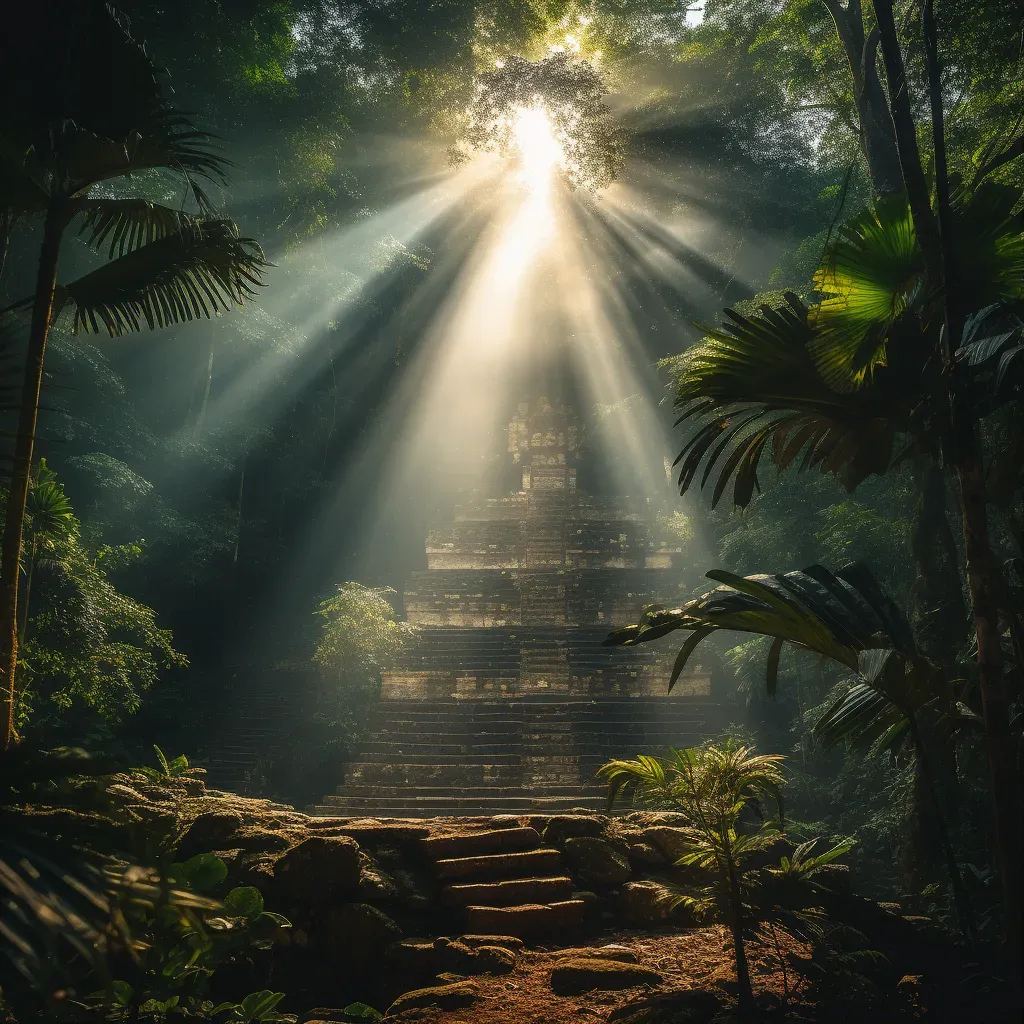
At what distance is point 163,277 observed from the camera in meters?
3.67

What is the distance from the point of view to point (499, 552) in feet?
55.9

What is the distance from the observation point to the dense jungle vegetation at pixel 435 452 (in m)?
2.50

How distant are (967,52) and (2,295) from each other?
10238mm

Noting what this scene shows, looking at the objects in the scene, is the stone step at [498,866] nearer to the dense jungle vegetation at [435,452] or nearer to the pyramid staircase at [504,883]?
the pyramid staircase at [504,883]

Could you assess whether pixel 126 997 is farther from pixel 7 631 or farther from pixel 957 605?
pixel 957 605

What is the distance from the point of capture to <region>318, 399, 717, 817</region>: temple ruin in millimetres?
9188

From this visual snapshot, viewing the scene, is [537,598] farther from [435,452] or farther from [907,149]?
[907,149]

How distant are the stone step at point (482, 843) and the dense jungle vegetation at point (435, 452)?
93cm

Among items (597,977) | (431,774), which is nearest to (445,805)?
(431,774)

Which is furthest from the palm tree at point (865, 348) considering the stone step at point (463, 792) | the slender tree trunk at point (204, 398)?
the slender tree trunk at point (204, 398)

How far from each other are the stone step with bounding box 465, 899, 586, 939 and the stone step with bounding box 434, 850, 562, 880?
23 cm

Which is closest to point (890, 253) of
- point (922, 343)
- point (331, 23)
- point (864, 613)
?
point (922, 343)

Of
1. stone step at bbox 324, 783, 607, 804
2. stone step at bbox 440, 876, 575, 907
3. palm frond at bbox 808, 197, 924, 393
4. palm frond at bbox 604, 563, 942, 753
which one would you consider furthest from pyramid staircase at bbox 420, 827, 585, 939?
stone step at bbox 324, 783, 607, 804

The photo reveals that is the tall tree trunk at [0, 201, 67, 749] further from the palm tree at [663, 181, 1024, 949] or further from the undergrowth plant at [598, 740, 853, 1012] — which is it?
the palm tree at [663, 181, 1024, 949]
